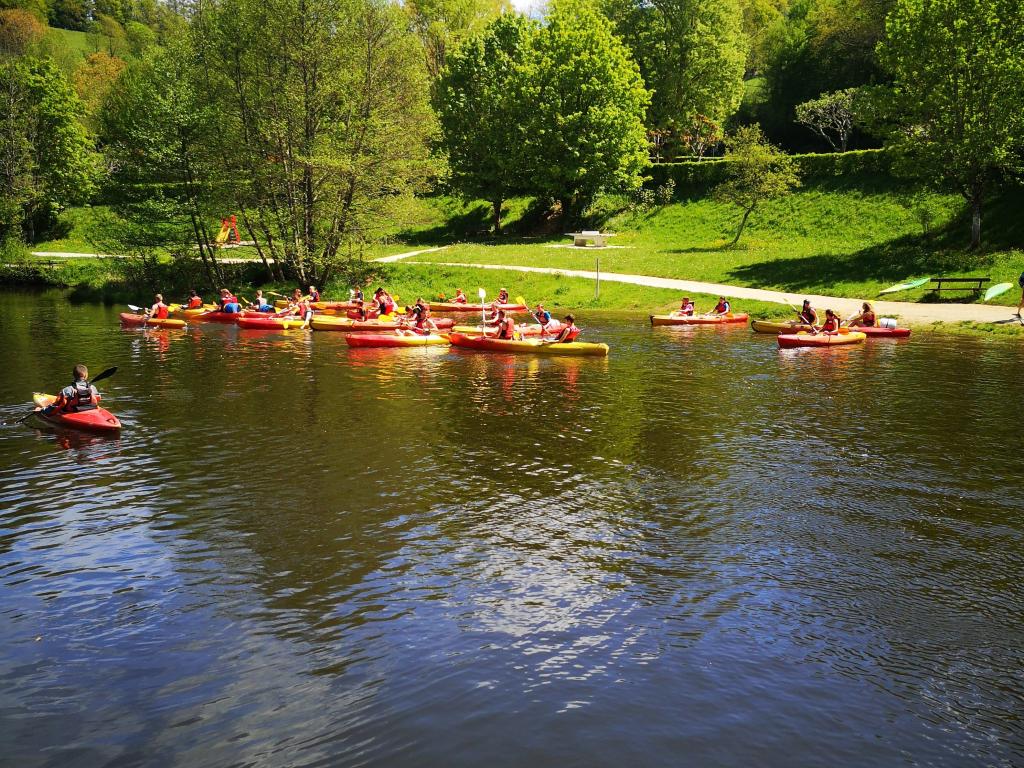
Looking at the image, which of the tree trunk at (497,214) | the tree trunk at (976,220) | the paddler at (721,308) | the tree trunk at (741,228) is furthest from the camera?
the tree trunk at (497,214)

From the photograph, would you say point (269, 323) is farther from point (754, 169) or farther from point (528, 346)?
point (754, 169)

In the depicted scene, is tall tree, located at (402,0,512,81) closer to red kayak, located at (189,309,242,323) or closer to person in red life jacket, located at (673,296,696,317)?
red kayak, located at (189,309,242,323)

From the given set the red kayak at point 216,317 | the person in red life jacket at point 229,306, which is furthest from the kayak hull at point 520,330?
the person in red life jacket at point 229,306

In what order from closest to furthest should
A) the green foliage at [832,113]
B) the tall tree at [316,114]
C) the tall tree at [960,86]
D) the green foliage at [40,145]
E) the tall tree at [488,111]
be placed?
1. the tall tree at [960,86]
2. the tall tree at [316,114]
3. the tall tree at [488,111]
4. the green foliage at [832,113]
5. the green foliage at [40,145]

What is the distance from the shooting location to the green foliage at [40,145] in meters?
59.7

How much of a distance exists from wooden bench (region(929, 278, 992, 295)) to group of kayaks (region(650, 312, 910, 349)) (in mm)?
5978

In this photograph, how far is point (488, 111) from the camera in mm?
58750

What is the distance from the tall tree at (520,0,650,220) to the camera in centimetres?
5519

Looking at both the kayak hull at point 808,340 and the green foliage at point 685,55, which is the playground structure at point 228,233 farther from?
the green foliage at point 685,55

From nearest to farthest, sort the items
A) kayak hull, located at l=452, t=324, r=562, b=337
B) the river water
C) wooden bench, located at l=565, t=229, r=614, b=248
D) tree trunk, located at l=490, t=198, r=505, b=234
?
the river water, kayak hull, located at l=452, t=324, r=562, b=337, wooden bench, located at l=565, t=229, r=614, b=248, tree trunk, located at l=490, t=198, r=505, b=234

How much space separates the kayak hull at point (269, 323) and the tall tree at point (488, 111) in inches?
1062

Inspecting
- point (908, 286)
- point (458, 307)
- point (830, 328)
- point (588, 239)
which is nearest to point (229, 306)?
point (458, 307)

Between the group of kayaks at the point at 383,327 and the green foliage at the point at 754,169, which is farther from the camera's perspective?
the green foliage at the point at 754,169

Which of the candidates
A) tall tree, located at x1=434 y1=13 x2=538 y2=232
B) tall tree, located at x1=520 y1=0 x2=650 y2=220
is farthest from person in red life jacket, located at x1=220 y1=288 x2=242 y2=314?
tall tree, located at x1=434 y1=13 x2=538 y2=232
